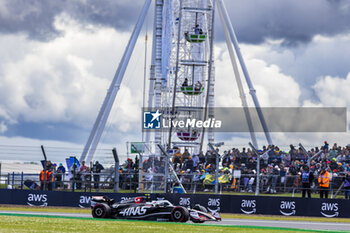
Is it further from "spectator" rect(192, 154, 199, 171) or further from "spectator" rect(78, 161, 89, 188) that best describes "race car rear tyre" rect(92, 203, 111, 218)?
"spectator" rect(192, 154, 199, 171)

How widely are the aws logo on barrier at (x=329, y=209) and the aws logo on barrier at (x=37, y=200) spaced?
9.76 metres

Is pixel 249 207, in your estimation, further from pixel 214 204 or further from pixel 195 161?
pixel 195 161

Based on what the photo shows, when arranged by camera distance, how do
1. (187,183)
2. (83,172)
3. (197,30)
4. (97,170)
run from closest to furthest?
(187,183)
(97,170)
(83,172)
(197,30)

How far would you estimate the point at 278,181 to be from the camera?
24.0m

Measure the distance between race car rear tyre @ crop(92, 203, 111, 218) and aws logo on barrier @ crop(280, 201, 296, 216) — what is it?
6.41 meters

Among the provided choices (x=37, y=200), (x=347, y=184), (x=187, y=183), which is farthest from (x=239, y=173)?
(x=37, y=200)

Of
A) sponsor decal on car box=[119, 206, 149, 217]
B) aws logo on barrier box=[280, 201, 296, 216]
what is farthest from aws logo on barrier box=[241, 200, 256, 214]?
sponsor decal on car box=[119, 206, 149, 217]

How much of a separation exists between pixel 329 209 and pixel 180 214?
6.34 meters

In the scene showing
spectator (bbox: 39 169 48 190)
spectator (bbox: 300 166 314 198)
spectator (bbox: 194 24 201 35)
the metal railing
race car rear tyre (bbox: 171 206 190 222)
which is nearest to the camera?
race car rear tyre (bbox: 171 206 190 222)

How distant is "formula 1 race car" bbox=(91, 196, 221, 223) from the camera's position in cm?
1819

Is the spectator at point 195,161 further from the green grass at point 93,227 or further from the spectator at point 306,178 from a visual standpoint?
the green grass at point 93,227

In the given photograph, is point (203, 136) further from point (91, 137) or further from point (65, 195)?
point (65, 195)

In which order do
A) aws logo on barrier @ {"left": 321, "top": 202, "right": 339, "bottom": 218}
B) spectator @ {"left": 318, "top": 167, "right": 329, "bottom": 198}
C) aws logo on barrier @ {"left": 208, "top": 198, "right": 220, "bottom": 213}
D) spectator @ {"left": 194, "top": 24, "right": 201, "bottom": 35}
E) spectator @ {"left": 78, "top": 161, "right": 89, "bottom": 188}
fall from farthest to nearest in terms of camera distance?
spectator @ {"left": 194, "top": 24, "right": 201, "bottom": 35}
spectator @ {"left": 78, "top": 161, "right": 89, "bottom": 188}
spectator @ {"left": 318, "top": 167, "right": 329, "bottom": 198}
aws logo on barrier @ {"left": 208, "top": 198, "right": 220, "bottom": 213}
aws logo on barrier @ {"left": 321, "top": 202, "right": 339, "bottom": 218}

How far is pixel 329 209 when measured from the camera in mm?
22078
